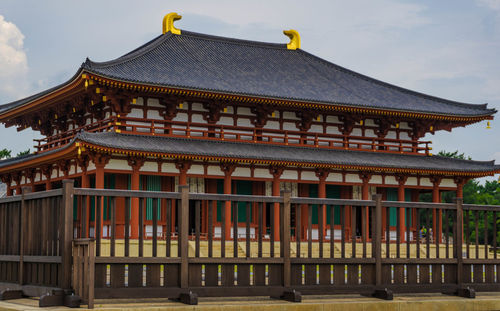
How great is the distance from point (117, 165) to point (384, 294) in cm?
1798

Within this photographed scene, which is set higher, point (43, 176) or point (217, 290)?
point (43, 176)

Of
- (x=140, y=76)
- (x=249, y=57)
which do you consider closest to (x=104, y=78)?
(x=140, y=76)

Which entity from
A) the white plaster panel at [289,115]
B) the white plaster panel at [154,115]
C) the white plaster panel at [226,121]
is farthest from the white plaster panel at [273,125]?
the white plaster panel at [154,115]

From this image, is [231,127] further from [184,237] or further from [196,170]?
[184,237]

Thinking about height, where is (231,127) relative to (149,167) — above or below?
above

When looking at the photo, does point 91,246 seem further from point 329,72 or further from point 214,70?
point 329,72

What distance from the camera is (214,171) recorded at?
33625mm

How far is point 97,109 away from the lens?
3475 centimetres

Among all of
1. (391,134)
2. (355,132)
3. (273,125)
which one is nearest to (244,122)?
(273,125)

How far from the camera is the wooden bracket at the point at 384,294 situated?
615 inches

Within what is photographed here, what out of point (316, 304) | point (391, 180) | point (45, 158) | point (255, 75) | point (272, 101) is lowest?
point (316, 304)

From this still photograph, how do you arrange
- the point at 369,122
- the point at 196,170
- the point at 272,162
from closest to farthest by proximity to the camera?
1. the point at 196,170
2. the point at 272,162
3. the point at 369,122

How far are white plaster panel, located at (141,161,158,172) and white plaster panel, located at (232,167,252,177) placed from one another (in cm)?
381

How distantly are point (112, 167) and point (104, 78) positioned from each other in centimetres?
365
